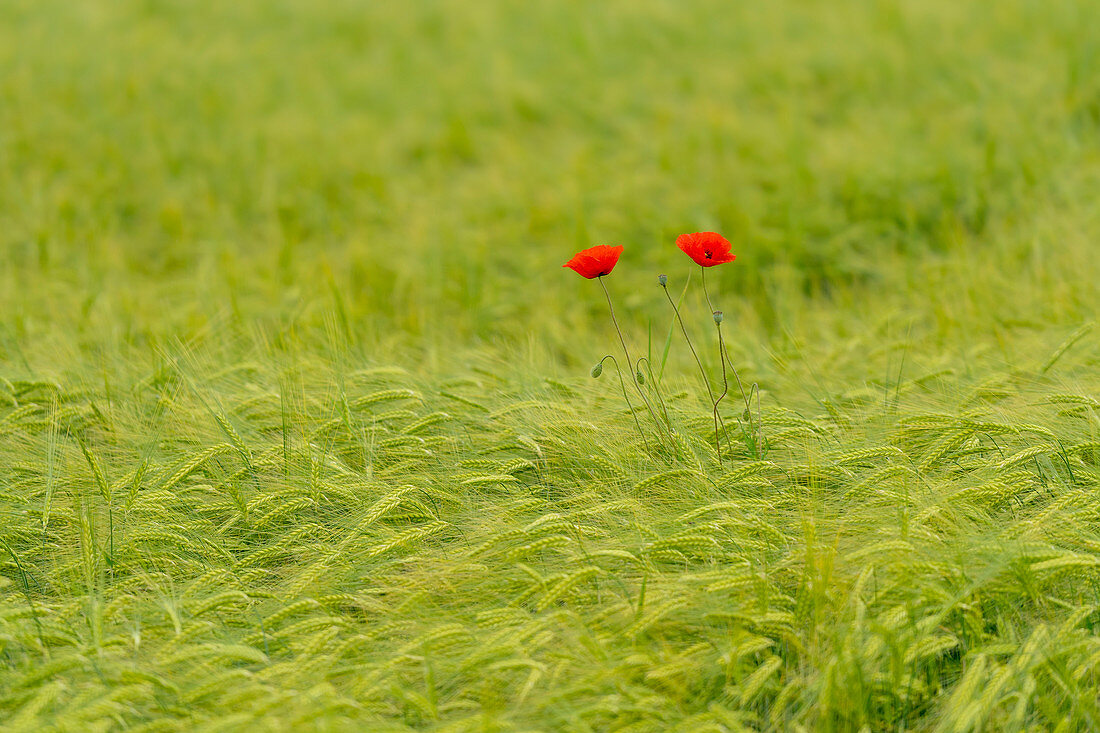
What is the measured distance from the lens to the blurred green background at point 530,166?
370cm

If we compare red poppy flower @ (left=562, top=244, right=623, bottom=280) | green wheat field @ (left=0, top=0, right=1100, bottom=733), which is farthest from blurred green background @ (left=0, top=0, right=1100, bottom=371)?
red poppy flower @ (left=562, top=244, right=623, bottom=280)

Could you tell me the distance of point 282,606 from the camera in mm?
1733

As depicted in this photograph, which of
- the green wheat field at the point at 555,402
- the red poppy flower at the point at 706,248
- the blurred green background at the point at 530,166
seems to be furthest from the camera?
the blurred green background at the point at 530,166

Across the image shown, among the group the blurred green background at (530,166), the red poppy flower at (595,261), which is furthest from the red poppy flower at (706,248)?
the blurred green background at (530,166)

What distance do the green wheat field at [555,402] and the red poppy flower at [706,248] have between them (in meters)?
0.24

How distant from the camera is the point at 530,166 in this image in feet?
16.8

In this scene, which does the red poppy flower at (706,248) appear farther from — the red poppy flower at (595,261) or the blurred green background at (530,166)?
the blurred green background at (530,166)

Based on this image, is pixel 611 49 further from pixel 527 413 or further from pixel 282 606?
pixel 282 606

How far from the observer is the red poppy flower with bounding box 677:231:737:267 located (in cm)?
195

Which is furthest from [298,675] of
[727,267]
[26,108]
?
[26,108]

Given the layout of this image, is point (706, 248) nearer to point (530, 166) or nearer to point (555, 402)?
point (555, 402)

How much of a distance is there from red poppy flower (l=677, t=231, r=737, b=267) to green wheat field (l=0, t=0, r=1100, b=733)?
0.77 feet

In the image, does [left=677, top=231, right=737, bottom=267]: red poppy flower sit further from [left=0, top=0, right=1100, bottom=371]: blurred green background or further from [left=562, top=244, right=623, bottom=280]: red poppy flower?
[left=0, top=0, right=1100, bottom=371]: blurred green background

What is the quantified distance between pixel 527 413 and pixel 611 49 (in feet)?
15.2
